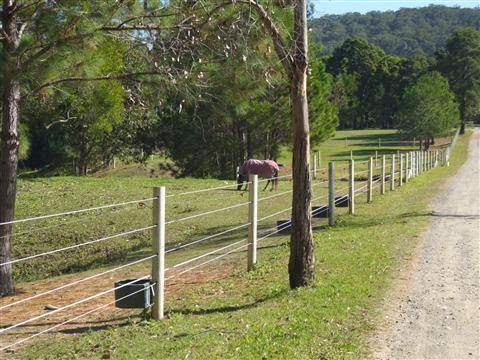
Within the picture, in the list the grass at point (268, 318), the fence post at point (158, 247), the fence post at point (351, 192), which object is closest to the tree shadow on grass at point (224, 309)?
the grass at point (268, 318)

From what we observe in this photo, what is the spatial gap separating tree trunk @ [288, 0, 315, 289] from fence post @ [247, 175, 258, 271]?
4.76ft

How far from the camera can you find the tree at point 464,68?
8050 cm

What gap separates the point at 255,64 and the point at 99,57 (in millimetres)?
3017

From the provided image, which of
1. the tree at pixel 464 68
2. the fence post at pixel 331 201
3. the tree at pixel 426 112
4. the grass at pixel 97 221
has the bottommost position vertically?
the grass at pixel 97 221

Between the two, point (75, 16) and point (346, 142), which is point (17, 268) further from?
point (346, 142)

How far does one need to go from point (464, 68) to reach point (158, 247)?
81549 mm

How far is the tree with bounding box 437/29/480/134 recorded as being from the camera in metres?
80.5

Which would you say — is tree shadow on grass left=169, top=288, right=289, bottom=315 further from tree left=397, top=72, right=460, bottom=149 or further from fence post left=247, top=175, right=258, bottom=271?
tree left=397, top=72, right=460, bottom=149

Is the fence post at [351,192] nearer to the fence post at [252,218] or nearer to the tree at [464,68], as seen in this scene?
the fence post at [252,218]

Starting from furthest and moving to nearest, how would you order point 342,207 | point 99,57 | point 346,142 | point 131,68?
point 346,142
point 342,207
point 131,68
point 99,57

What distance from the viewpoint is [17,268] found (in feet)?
42.4

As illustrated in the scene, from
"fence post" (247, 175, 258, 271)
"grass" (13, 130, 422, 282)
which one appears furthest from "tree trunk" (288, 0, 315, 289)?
"grass" (13, 130, 422, 282)

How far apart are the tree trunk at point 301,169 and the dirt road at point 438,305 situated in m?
1.12

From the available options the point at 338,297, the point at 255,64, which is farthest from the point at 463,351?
the point at 255,64
